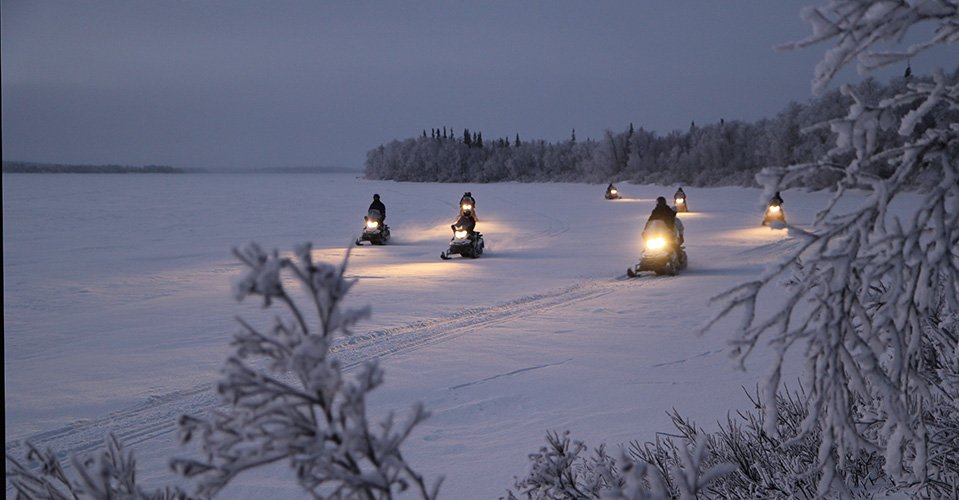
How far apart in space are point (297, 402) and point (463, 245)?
16608mm

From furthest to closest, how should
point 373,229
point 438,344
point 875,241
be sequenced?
1. point 373,229
2. point 438,344
3. point 875,241

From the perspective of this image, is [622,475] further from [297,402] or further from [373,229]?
[373,229]

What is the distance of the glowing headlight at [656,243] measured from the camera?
14.7 metres

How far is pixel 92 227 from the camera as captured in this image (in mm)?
26719

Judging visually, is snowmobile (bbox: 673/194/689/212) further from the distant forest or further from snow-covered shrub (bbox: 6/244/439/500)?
snow-covered shrub (bbox: 6/244/439/500)

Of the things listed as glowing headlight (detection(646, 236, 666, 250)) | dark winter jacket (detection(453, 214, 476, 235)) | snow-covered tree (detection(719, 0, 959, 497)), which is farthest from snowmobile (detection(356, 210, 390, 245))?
snow-covered tree (detection(719, 0, 959, 497))

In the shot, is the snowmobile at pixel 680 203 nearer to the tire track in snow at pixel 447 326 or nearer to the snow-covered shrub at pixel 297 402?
the tire track in snow at pixel 447 326

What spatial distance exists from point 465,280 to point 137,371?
7.69 metres

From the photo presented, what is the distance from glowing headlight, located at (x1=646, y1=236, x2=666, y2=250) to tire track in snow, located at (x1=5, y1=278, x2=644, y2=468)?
1.25 metres

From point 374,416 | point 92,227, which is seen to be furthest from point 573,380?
point 92,227

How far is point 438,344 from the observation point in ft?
29.5

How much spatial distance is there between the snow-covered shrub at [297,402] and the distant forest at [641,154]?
127 feet

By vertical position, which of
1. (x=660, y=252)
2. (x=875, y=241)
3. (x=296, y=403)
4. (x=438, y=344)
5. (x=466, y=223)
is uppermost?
(x=875, y=241)

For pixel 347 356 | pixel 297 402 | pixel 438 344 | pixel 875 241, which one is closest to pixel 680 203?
pixel 438 344
